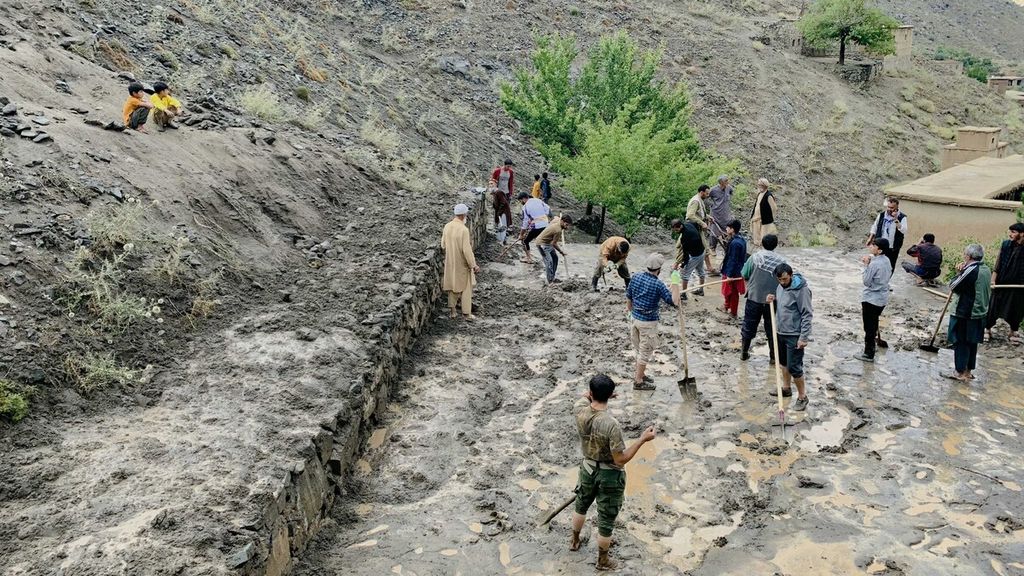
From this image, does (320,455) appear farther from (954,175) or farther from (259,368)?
(954,175)

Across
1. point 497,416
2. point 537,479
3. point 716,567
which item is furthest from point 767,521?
point 497,416

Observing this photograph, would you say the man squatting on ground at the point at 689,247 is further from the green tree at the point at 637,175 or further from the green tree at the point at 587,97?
the green tree at the point at 587,97

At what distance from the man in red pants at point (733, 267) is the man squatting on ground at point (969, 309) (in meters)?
2.52

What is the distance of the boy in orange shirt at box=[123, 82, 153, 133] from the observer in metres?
10.8

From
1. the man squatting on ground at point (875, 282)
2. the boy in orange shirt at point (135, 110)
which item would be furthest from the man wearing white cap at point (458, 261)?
the man squatting on ground at point (875, 282)

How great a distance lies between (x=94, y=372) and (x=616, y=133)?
42.8ft

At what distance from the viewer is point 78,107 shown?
11.0 meters

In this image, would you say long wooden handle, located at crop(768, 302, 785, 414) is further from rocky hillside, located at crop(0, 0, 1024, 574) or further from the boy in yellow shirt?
the boy in yellow shirt

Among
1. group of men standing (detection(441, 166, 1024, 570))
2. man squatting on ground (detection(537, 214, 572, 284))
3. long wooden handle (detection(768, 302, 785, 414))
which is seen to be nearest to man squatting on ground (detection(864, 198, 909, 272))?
group of men standing (detection(441, 166, 1024, 570))

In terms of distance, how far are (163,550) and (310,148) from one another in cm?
1007

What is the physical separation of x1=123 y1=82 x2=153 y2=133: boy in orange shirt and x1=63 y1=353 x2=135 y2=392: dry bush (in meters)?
5.21

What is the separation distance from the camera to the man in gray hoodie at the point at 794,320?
25.9 feet

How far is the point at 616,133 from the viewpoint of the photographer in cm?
1745

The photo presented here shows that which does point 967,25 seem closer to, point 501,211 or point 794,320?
point 501,211
